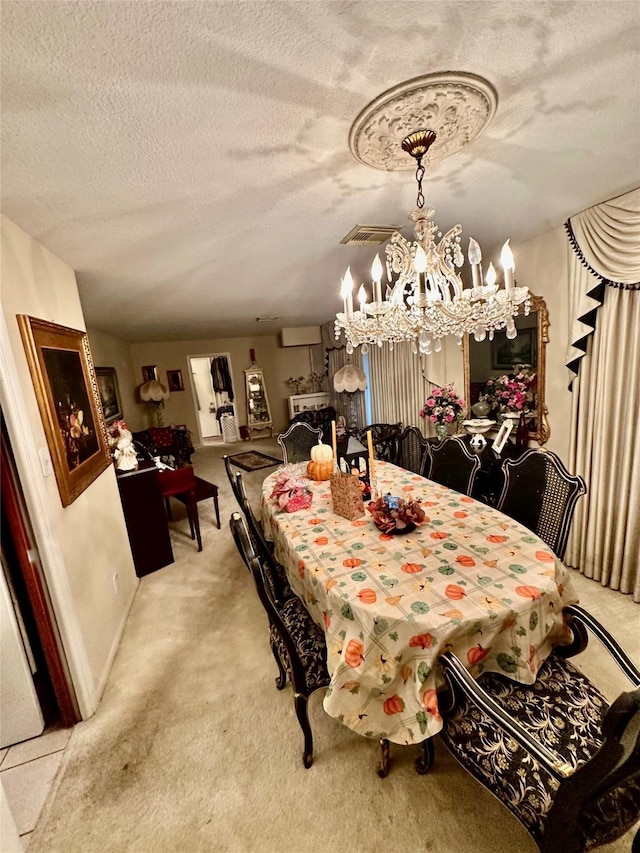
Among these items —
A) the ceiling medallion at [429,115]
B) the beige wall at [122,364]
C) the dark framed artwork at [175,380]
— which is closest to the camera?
the ceiling medallion at [429,115]

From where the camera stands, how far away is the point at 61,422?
1.82 meters

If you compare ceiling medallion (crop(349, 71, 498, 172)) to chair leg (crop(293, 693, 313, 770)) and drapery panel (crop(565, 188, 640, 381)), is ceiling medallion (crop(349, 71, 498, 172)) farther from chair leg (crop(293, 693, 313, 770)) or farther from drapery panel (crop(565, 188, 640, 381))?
chair leg (crop(293, 693, 313, 770))

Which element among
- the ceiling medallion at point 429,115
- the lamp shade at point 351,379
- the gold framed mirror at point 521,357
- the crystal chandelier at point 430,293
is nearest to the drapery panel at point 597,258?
the gold framed mirror at point 521,357

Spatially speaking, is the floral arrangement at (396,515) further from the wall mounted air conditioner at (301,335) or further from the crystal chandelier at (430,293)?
the wall mounted air conditioner at (301,335)

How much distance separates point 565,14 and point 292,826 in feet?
8.56

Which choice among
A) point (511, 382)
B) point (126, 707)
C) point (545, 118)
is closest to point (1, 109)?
point (545, 118)

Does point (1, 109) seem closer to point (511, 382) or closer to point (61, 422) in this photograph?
point (61, 422)

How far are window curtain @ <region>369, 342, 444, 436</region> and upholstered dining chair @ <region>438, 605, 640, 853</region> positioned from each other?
2.81m

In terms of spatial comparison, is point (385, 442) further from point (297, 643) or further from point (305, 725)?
point (305, 725)

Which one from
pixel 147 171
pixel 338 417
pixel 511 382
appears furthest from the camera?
pixel 338 417

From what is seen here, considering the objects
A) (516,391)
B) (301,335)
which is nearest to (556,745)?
(516,391)

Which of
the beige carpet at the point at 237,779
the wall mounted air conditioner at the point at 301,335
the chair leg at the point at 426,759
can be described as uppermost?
the wall mounted air conditioner at the point at 301,335

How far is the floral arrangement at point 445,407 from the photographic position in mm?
3217

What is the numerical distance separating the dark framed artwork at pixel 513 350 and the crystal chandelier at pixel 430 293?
1.22 metres
